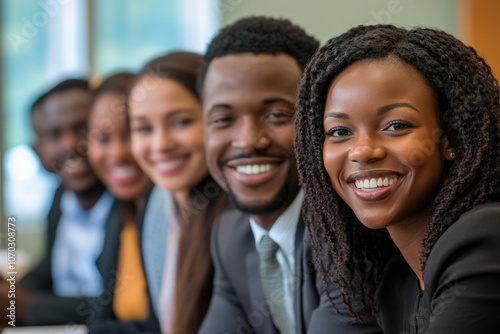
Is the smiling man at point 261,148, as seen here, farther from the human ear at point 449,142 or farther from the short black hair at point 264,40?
the human ear at point 449,142

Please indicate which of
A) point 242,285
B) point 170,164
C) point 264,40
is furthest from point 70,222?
point 264,40

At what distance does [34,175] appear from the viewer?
3066mm

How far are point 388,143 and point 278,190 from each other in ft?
1.11

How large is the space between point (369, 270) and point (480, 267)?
0.75ft

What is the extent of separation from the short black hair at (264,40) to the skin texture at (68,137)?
602 millimetres

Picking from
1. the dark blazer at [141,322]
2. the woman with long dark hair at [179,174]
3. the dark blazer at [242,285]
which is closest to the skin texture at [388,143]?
the dark blazer at [242,285]

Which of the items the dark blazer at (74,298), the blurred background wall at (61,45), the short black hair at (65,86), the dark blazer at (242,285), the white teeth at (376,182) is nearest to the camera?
the white teeth at (376,182)

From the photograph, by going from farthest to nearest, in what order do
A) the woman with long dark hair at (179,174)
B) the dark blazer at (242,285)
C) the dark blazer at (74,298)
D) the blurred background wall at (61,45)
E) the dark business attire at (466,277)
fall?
the blurred background wall at (61,45), the dark blazer at (74,298), the woman with long dark hair at (179,174), the dark blazer at (242,285), the dark business attire at (466,277)

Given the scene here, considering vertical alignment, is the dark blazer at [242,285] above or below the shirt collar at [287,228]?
below

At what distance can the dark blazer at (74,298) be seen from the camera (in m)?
1.61

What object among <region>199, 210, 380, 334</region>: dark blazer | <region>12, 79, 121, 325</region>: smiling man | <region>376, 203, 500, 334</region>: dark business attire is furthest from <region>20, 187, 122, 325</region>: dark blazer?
<region>376, 203, 500, 334</region>: dark business attire

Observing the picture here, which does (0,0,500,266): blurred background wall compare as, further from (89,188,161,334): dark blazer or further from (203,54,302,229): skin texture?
(203,54,302,229): skin texture

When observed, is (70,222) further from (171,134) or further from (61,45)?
(61,45)

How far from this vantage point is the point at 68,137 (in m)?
1.72
